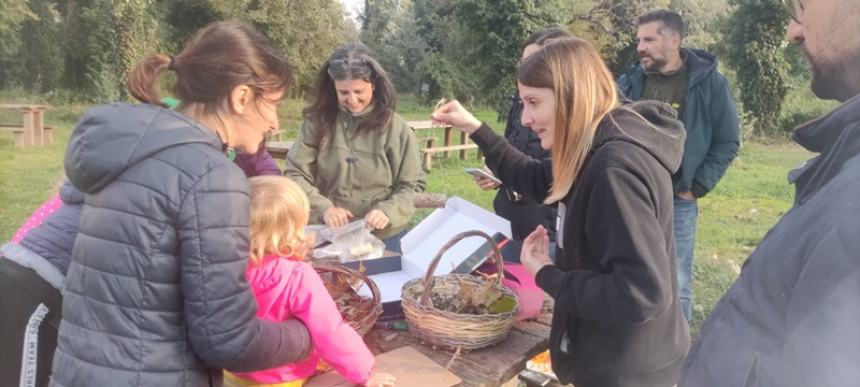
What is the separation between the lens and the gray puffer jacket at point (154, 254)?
1.41 metres

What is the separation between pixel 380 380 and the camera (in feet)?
5.71

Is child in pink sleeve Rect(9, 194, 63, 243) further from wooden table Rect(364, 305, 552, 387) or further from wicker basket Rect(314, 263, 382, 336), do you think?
wooden table Rect(364, 305, 552, 387)

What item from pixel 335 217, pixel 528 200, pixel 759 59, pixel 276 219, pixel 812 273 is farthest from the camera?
pixel 759 59

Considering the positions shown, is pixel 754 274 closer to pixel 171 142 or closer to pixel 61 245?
pixel 171 142

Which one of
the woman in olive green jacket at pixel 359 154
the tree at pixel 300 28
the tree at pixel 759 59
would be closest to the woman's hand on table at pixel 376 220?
the woman in olive green jacket at pixel 359 154

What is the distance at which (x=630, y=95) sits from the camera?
15.2 ft

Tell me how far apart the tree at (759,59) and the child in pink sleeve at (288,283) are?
16.8m

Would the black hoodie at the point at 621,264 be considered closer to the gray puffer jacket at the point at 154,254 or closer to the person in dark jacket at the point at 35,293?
the gray puffer jacket at the point at 154,254

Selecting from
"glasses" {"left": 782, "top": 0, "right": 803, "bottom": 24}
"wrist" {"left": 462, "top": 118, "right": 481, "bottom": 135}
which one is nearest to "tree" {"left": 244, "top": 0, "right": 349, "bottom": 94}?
"wrist" {"left": 462, "top": 118, "right": 481, "bottom": 135}

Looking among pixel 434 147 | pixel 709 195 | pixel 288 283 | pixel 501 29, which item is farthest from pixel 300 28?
pixel 288 283

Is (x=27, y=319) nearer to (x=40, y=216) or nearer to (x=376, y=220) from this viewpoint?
(x=40, y=216)

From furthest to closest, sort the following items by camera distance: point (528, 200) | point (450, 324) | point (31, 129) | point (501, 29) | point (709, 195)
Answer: point (501, 29), point (31, 129), point (709, 195), point (528, 200), point (450, 324)

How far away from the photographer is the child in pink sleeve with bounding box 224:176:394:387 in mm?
1638

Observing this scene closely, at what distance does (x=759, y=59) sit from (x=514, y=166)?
15.9 meters
